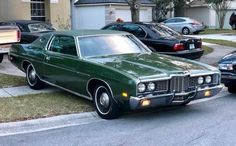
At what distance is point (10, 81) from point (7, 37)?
2678 mm

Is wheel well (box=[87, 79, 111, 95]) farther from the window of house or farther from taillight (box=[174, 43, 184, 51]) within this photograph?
the window of house

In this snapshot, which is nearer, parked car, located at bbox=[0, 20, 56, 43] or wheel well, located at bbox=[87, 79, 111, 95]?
wheel well, located at bbox=[87, 79, 111, 95]

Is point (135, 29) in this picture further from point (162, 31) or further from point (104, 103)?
point (104, 103)

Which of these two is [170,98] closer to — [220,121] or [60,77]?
[220,121]

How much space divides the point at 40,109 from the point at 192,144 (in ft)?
10.6

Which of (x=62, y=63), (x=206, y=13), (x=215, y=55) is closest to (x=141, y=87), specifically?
(x=62, y=63)

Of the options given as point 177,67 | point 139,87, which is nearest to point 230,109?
point 177,67

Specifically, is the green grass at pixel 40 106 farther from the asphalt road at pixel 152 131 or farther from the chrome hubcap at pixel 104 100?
the asphalt road at pixel 152 131

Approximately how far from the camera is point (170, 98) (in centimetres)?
738

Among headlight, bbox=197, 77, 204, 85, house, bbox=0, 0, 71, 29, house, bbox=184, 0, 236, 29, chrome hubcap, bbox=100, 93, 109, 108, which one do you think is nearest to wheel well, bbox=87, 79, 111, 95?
chrome hubcap, bbox=100, 93, 109, 108

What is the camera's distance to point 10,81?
36.9 ft

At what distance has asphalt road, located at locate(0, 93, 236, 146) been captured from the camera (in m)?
6.48

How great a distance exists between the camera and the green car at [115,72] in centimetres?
730

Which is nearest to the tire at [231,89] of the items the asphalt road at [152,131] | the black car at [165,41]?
the asphalt road at [152,131]
